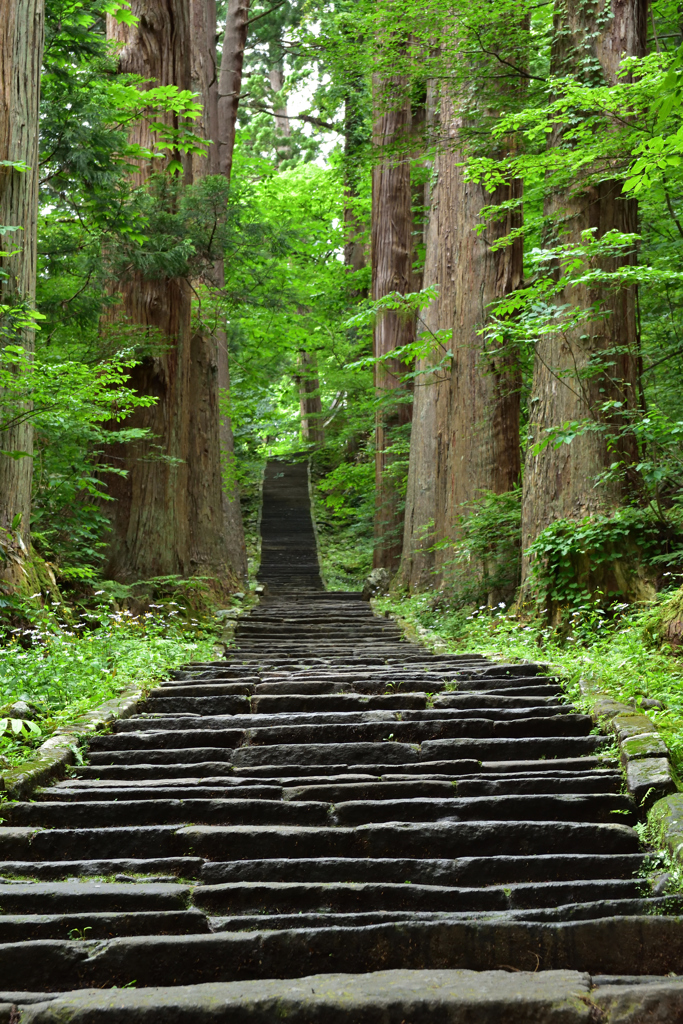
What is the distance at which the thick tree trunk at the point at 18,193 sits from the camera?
771 cm

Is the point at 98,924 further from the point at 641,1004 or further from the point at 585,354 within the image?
the point at 585,354

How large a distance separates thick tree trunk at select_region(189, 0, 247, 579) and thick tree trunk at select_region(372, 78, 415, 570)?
2.96 metres

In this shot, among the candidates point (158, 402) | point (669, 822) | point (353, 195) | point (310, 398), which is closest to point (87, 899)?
point (669, 822)

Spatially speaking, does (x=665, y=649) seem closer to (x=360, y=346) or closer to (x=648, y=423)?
(x=648, y=423)

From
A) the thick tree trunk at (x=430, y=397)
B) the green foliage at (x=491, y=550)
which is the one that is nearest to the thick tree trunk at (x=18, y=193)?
the green foliage at (x=491, y=550)

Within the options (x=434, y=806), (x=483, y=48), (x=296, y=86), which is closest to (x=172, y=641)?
(x=434, y=806)

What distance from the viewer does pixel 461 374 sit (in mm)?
12398

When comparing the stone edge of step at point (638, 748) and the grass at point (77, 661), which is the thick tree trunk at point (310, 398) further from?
the stone edge of step at point (638, 748)

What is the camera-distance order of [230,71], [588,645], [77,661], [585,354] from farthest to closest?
[230,71] < [585,354] < [588,645] < [77,661]

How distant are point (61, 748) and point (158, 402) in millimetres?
6731

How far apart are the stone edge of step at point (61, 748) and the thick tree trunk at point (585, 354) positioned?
4539 mm

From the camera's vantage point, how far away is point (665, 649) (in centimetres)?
612

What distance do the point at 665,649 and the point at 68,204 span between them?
8618mm

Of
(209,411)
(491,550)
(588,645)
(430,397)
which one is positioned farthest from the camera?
(209,411)
